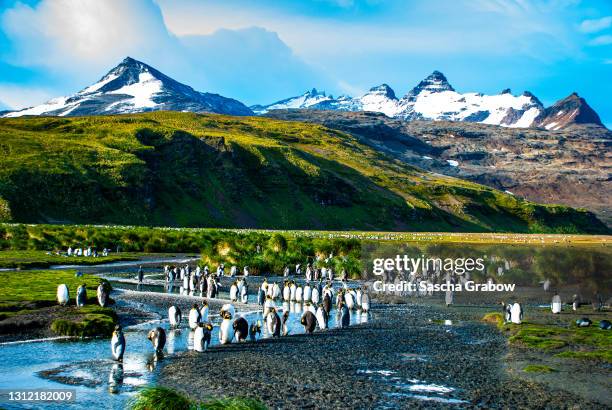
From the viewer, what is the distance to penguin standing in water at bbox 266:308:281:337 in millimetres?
25828

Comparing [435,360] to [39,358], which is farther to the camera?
[435,360]

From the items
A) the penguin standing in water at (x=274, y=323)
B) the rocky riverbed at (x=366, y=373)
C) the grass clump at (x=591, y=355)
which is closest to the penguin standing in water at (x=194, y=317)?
the penguin standing in water at (x=274, y=323)

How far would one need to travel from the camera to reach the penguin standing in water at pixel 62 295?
92.6ft

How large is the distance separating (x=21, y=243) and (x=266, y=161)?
4215 inches

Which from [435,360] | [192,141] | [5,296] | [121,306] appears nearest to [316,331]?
[435,360]

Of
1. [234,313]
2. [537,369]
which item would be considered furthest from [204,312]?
[537,369]

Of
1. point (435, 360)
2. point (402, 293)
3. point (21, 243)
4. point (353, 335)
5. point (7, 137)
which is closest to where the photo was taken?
point (435, 360)

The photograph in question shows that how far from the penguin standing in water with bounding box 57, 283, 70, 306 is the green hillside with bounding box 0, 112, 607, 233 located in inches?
3059

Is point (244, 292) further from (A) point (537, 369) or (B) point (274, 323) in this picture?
(A) point (537, 369)

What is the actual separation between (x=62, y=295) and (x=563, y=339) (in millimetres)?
21527

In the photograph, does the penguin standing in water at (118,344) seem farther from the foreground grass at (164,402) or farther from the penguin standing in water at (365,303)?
the penguin standing in water at (365,303)

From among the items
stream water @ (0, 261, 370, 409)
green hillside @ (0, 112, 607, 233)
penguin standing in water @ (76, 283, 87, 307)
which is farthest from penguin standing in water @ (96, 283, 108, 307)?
green hillside @ (0, 112, 607, 233)

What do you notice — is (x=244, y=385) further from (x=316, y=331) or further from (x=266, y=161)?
(x=266, y=161)

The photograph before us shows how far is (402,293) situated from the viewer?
44.9 meters
